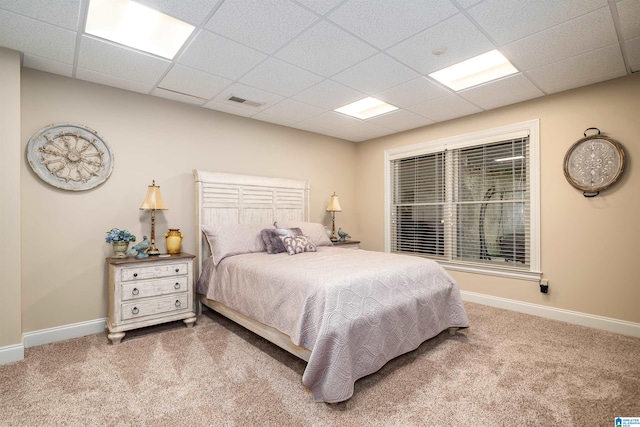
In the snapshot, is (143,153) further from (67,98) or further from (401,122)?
(401,122)

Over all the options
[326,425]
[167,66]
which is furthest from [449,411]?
[167,66]

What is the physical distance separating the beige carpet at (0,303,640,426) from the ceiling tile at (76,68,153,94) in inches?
101

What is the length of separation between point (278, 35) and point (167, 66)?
119 centimetres

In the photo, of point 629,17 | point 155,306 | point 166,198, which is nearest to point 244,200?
point 166,198

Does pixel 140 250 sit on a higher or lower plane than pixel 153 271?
higher

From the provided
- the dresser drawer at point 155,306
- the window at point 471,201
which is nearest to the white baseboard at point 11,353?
the dresser drawer at point 155,306

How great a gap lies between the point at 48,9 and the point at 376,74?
100 inches

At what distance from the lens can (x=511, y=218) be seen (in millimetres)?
3961

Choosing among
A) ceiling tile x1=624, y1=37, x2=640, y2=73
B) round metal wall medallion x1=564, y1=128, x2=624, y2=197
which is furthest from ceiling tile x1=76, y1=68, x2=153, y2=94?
round metal wall medallion x1=564, y1=128, x2=624, y2=197

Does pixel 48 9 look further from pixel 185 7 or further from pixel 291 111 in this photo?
pixel 291 111

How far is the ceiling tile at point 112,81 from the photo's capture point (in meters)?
2.99

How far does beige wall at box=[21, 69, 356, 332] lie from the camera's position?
9.62 ft

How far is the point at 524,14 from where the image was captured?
7.02 feet

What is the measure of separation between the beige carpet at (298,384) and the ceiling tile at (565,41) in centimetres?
256
